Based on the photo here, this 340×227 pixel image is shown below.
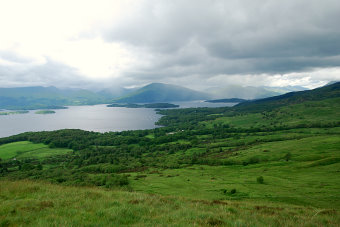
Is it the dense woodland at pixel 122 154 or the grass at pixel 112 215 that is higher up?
the grass at pixel 112 215

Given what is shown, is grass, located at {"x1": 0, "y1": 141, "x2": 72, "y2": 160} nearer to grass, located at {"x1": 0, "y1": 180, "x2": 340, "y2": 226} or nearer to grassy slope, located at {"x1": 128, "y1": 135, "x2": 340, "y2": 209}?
grassy slope, located at {"x1": 128, "y1": 135, "x2": 340, "y2": 209}

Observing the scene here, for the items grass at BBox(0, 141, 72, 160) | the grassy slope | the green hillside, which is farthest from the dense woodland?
the grassy slope

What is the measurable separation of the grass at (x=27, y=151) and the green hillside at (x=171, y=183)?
0.65 metres

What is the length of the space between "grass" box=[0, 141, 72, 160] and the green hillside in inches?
25.7

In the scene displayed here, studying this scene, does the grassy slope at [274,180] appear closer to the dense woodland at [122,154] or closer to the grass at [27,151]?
the dense woodland at [122,154]

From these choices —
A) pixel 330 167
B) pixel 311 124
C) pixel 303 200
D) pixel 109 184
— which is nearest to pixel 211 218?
pixel 303 200

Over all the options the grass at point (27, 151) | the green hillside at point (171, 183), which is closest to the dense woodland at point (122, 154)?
the green hillside at point (171, 183)

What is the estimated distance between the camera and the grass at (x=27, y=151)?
13112cm

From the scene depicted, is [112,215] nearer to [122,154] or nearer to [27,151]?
[122,154]

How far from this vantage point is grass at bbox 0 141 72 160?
13112 cm

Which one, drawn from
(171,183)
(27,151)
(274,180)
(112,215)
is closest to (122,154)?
(27,151)

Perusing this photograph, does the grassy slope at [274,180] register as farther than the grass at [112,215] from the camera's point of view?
Yes

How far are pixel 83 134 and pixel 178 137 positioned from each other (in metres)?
97.2

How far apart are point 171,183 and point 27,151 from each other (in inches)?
5467
